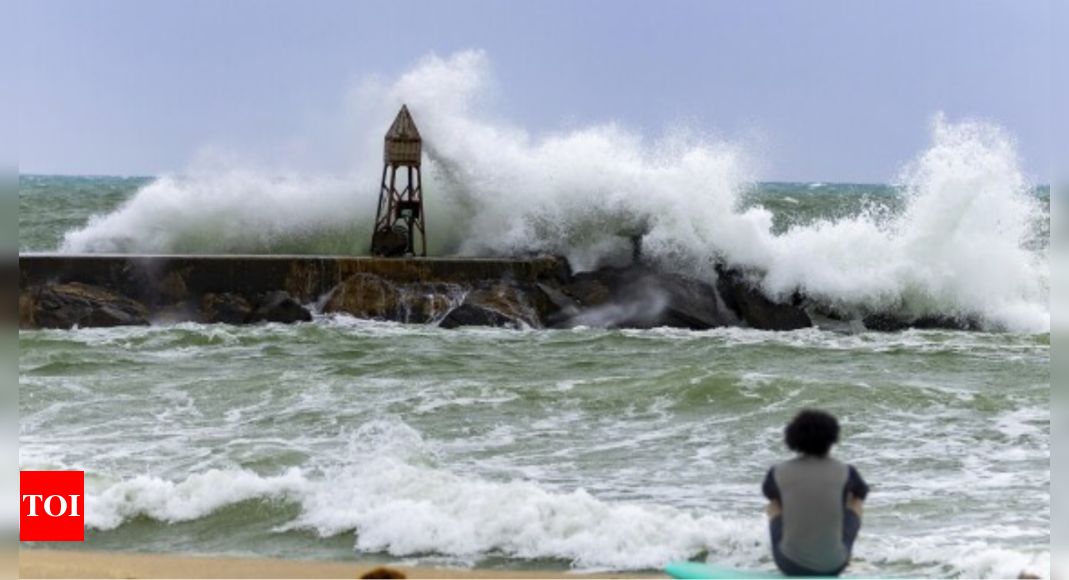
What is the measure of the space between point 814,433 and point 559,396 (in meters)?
6.98

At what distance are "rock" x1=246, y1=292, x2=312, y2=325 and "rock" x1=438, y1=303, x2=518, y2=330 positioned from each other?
4.25ft

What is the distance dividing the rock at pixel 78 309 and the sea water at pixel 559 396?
1.07ft

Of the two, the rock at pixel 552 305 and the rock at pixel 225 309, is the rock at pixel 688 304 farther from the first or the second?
the rock at pixel 225 309

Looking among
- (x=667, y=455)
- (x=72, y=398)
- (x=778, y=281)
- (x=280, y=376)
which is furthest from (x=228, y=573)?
(x=778, y=281)

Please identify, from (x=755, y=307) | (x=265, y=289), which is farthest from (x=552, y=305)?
(x=265, y=289)

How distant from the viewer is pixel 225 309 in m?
16.8

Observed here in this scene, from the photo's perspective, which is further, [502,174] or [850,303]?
[502,174]

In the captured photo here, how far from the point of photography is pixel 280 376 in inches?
520

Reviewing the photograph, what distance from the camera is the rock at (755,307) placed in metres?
17.4

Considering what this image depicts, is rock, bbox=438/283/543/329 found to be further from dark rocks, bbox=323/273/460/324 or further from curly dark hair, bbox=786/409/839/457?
curly dark hair, bbox=786/409/839/457

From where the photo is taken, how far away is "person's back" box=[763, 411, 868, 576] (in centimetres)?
525

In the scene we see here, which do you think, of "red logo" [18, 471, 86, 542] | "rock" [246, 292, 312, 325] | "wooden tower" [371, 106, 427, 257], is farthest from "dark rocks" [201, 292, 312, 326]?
"red logo" [18, 471, 86, 542]

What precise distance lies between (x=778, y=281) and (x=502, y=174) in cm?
341

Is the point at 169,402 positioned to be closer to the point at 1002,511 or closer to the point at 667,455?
the point at 667,455
